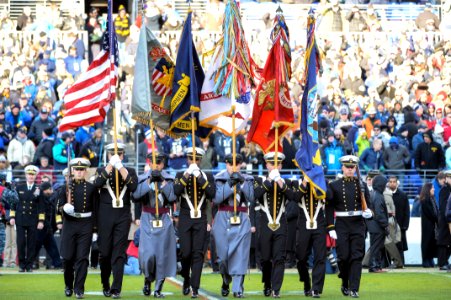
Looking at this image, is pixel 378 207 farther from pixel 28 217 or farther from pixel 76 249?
pixel 76 249

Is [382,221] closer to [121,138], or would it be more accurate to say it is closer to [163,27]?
[121,138]

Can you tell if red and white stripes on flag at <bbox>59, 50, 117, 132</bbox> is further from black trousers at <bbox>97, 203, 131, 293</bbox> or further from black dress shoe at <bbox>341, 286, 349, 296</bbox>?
black dress shoe at <bbox>341, 286, 349, 296</bbox>

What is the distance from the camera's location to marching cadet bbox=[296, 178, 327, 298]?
77.4 feet

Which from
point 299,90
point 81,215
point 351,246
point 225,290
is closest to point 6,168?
point 81,215

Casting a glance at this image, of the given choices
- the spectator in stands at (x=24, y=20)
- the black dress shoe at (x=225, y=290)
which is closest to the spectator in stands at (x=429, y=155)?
the black dress shoe at (x=225, y=290)

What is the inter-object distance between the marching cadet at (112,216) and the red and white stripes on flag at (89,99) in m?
1.28

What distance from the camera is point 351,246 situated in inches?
935

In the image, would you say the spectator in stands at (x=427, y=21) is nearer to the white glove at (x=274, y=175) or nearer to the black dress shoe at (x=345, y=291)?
the black dress shoe at (x=345, y=291)

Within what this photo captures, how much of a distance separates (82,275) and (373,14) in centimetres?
2566

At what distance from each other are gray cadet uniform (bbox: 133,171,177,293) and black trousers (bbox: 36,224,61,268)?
6.56 metres

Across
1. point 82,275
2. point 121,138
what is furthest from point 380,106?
point 82,275

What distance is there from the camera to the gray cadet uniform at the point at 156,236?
77.3ft

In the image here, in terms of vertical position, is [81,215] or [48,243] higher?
[81,215]

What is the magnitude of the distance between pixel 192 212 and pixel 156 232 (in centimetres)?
60
